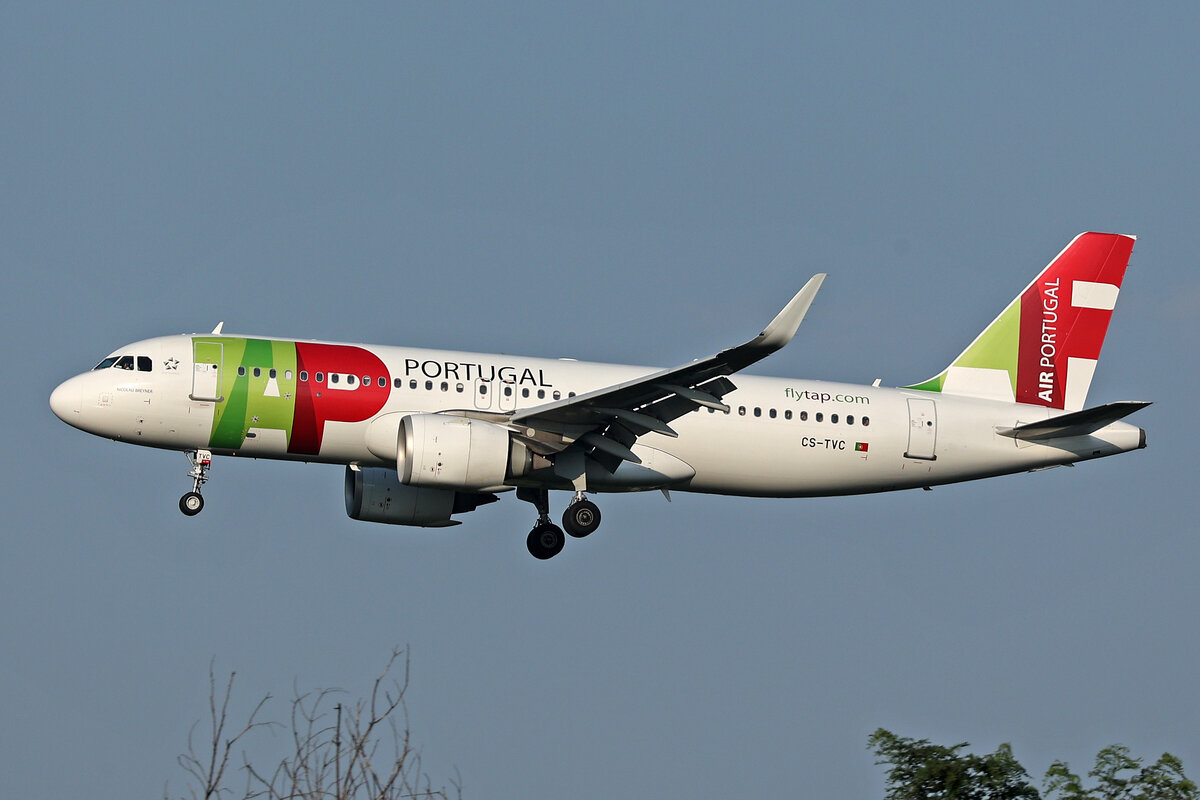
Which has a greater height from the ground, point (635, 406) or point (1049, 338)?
point (1049, 338)

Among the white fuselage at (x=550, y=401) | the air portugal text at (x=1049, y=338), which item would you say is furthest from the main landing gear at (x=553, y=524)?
the air portugal text at (x=1049, y=338)

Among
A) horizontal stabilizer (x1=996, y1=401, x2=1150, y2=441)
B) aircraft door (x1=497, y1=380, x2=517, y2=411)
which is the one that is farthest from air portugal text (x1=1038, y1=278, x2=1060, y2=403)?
aircraft door (x1=497, y1=380, x2=517, y2=411)

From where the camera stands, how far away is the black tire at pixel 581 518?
36156 millimetres

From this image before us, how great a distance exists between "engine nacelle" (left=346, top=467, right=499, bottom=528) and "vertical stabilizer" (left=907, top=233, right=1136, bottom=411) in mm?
12326

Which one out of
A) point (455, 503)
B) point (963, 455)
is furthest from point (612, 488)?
point (963, 455)

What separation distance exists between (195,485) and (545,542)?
26.7 ft

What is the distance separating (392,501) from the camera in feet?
127

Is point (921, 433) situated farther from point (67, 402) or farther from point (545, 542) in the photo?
point (67, 402)

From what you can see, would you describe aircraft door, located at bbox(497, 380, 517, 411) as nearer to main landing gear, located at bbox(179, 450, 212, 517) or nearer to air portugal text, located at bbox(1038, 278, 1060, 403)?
main landing gear, located at bbox(179, 450, 212, 517)

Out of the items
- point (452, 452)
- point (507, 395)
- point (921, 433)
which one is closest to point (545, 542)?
point (507, 395)

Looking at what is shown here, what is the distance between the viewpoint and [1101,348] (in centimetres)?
4219

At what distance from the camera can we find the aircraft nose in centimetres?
3497

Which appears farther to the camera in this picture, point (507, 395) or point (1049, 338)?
point (1049, 338)

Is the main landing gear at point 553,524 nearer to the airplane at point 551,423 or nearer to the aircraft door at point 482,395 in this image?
the airplane at point 551,423
